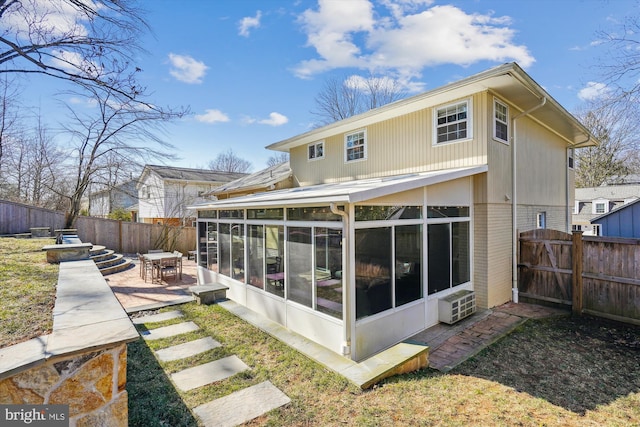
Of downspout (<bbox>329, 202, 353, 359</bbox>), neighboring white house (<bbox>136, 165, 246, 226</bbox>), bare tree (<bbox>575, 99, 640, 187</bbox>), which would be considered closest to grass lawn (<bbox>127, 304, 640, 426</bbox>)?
downspout (<bbox>329, 202, 353, 359</bbox>)

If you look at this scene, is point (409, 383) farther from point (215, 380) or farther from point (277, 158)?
point (277, 158)

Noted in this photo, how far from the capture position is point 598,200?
25.3 m

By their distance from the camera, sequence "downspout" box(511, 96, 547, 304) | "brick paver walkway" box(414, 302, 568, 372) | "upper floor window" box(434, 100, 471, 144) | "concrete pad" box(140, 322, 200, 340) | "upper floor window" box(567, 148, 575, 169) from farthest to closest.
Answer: "upper floor window" box(567, 148, 575, 169) < "downspout" box(511, 96, 547, 304) < "upper floor window" box(434, 100, 471, 144) < "concrete pad" box(140, 322, 200, 340) < "brick paver walkway" box(414, 302, 568, 372)

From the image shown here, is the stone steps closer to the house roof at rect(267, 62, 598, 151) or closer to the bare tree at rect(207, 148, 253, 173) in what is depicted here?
the house roof at rect(267, 62, 598, 151)

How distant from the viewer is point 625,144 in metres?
23.8

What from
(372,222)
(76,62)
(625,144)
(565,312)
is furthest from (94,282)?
(625,144)

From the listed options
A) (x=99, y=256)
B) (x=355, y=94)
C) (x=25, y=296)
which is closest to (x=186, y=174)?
(x=99, y=256)

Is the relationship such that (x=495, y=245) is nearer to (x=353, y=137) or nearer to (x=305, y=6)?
(x=353, y=137)

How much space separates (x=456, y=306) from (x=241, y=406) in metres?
5.14

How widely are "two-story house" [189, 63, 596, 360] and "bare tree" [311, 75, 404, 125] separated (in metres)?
13.9

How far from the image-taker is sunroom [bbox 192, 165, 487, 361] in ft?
17.1

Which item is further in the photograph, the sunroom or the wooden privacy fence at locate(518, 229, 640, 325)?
the wooden privacy fence at locate(518, 229, 640, 325)

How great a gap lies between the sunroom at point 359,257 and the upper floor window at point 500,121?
1273mm

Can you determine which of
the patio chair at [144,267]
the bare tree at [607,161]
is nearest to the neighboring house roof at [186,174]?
the patio chair at [144,267]
